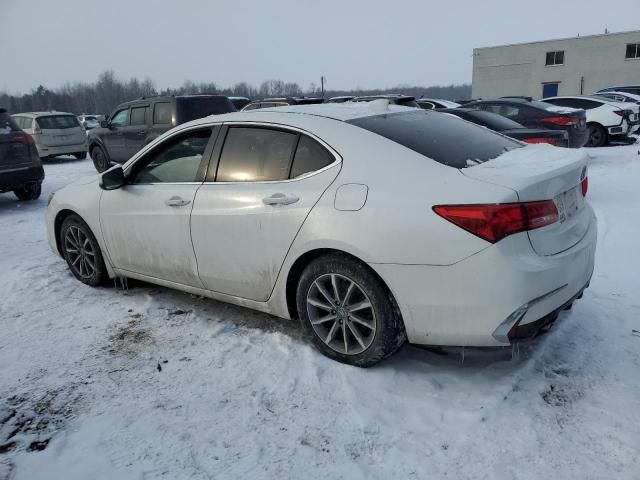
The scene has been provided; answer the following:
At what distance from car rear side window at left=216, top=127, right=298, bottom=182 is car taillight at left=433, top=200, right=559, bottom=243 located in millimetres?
1148

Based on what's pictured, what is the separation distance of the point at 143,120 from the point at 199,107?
146cm

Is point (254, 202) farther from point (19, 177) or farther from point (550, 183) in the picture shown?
point (19, 177)

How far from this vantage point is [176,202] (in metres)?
3.68

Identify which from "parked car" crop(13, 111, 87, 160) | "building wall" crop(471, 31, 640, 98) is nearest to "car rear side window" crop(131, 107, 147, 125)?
"parked car" crop(13, 111, 87, 160)

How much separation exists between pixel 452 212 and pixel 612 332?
5.58 ft

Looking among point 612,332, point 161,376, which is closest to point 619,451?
point 612,332

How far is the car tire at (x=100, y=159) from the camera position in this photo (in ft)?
41.9

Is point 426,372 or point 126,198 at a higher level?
point 126,198

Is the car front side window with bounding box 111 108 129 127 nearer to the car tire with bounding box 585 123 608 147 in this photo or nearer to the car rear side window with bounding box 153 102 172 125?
the car rear side window with bounding box 153 102 172 125

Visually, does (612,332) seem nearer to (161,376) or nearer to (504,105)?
(161,376)

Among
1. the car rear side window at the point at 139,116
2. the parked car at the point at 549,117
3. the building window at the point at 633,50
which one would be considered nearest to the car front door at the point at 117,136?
the car rear side window at the point at 139,116

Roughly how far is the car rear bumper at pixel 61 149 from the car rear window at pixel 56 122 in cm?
60

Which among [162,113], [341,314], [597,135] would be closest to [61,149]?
[162,113]

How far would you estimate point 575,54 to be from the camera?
43969 millimetres
